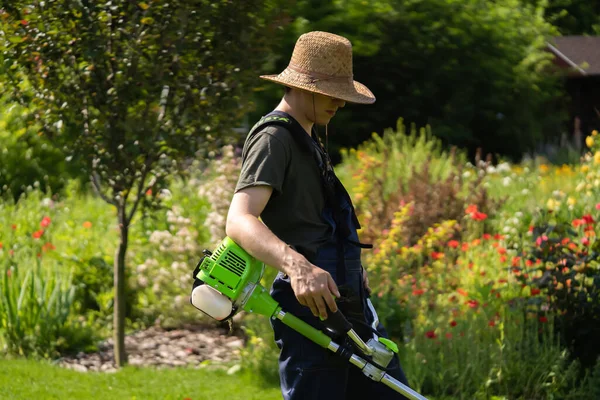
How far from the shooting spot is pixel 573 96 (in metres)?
22.7

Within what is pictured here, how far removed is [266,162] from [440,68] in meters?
13.3

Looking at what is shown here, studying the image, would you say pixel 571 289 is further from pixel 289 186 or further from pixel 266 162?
pixel 266 162

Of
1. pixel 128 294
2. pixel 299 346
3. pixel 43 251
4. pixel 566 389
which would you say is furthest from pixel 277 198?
pixel 43 251

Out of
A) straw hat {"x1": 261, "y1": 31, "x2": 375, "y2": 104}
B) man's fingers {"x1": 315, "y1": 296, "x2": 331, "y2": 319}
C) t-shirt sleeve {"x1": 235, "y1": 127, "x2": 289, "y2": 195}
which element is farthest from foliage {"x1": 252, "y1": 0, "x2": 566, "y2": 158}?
man's fingers {"x1": 315, "y1": 296, "x2": 331, "y2": 319}

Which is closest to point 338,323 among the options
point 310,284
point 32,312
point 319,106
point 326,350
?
point 326,350

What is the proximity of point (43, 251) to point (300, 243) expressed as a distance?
5417 millimetres

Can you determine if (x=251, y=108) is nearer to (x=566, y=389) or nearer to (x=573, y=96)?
(x=566, y=389)

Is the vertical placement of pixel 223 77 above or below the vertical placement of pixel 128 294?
above

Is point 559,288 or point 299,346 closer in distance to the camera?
point 299,346

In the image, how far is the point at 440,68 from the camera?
51.1 ft

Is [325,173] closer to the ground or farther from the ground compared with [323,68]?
closer to the ground

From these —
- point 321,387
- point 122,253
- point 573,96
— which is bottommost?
point 573,96

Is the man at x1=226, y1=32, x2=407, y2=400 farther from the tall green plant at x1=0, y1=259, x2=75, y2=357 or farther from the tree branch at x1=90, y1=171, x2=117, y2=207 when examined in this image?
the tall green plant at x1=0, y1=259, x2=75, y2=357

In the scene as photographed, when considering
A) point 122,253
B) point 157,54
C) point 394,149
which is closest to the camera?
point 157,54
